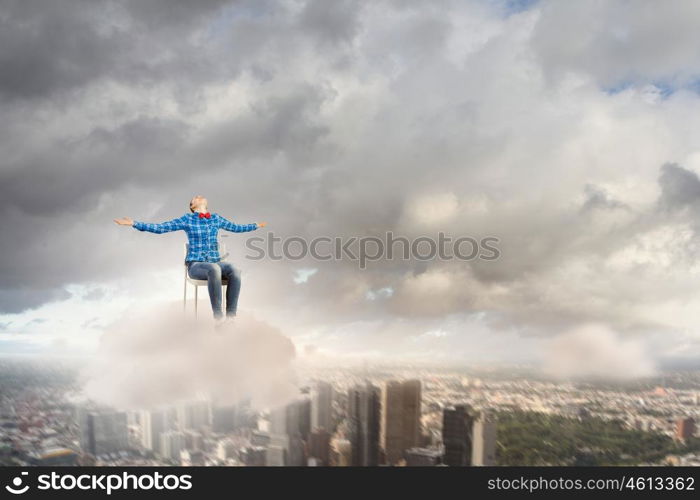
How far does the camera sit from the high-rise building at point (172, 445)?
19739 millimetres

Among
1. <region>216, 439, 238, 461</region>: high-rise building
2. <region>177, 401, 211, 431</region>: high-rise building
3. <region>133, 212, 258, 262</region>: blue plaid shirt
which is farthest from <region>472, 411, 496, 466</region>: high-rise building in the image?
<region>133, 212, 258, 262</region>: blue plaid shirt

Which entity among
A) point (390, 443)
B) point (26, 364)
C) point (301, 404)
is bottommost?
point (390, 443)

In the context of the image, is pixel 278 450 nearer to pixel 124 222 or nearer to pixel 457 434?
pixel 457 434

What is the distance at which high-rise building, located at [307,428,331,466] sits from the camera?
23.4 meters

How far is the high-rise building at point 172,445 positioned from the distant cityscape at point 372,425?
0.05m

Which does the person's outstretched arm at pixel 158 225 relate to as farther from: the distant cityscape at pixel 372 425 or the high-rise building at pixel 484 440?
the high-rise building at pixel 484 440

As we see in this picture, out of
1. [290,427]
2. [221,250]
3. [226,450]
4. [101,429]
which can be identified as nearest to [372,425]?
[290,427]

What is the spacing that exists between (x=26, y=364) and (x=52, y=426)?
2.73 metres

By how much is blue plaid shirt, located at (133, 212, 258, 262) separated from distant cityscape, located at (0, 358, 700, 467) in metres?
7.79

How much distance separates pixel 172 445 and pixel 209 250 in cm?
1394

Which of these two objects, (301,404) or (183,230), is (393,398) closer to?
(301,404)

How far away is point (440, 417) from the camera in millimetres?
28516
